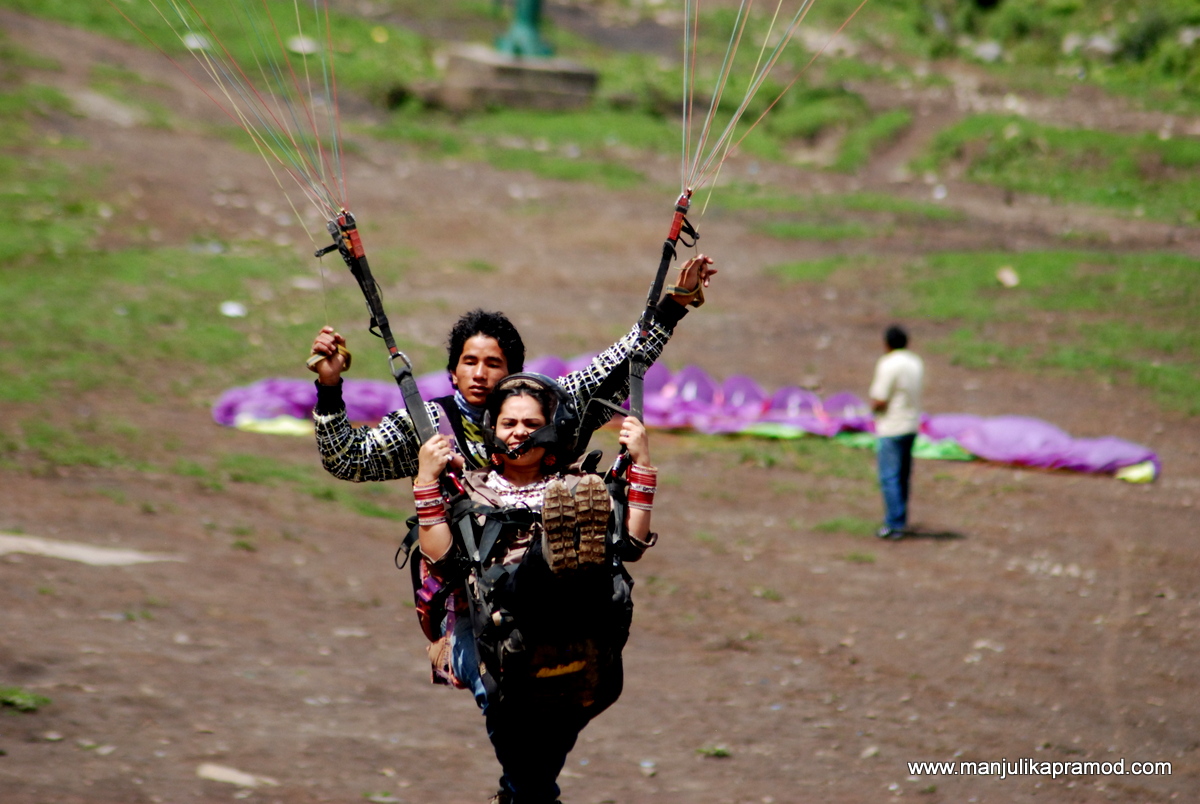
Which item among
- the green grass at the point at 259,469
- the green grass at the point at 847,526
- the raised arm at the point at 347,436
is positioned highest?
the raised arm at the point at 347,436

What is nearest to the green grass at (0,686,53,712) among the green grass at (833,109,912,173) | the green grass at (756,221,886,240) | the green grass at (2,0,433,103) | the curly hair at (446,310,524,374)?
the curly hair at (446,310,524,374)

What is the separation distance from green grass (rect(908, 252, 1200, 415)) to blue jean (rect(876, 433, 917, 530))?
4.24 metres

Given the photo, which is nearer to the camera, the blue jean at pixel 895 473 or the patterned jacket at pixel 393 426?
the patterned jacket at pixel 393 426

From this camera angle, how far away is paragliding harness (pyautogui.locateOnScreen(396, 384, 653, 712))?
3.03m

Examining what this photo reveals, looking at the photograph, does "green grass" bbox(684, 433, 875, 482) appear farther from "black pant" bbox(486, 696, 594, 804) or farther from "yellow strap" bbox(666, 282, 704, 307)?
"black pant" bbox(486, 696, 594, 804)

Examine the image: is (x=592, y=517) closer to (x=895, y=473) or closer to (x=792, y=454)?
(x=895, y=473)

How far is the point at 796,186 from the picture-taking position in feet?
67.2

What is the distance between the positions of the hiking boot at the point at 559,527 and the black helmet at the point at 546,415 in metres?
0.35

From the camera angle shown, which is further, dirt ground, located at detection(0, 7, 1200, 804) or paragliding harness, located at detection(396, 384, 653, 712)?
dirt ground, located at detection(0, 7, 1200, 804)

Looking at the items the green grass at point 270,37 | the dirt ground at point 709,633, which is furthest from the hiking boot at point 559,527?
the green grass at point 270,37

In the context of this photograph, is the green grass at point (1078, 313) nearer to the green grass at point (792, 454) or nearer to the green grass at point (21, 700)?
the green grass at point (792, 454)

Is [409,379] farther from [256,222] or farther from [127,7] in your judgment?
[127,7]

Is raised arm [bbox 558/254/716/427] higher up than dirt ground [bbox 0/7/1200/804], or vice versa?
raised arm [bbox 558/254/716/427]

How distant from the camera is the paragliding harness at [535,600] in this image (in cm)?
303
